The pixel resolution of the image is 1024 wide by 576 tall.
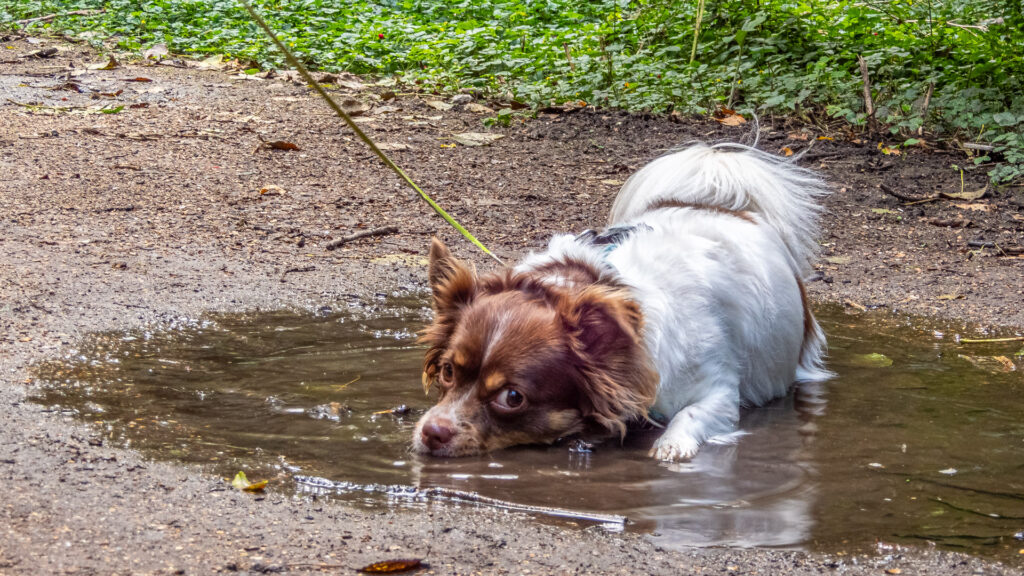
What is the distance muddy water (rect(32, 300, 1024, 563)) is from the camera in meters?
3.28

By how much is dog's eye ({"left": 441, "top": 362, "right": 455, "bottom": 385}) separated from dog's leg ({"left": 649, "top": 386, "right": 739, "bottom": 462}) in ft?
2.67

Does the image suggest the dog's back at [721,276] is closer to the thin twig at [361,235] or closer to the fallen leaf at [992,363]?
the fallen leaf at [992,363]

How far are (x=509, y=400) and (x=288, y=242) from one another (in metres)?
3.16

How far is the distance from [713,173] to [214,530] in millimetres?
3436

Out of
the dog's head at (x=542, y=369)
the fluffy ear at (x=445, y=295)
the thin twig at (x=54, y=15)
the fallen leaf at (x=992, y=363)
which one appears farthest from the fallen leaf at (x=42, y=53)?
the fallen leaf at (x=992, y=363)

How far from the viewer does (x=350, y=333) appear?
5.27 m

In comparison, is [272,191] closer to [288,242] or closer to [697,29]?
[288,242]

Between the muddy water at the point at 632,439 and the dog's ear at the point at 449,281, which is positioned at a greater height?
the dog's ear at the point at 449,281

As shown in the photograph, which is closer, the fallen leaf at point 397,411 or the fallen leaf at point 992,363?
the fallen leaf at point 397,411

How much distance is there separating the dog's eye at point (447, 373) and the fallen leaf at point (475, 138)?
555cm

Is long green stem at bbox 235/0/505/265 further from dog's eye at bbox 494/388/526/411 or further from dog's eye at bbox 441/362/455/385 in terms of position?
dog's eye at bbox 494/388/526/411

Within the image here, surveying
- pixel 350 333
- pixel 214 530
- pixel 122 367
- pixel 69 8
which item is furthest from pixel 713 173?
pixel 69 8

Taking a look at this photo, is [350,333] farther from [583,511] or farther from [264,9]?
[264,9]

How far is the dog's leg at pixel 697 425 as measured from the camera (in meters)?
4.02
